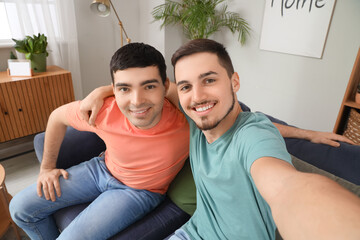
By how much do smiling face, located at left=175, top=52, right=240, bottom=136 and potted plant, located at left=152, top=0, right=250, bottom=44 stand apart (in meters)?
1.97

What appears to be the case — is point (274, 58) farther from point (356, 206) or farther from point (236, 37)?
point (356, 206)

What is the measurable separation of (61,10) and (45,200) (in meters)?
2.27

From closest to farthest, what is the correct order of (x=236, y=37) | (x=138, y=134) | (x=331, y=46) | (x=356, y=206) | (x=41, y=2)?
(x=356, y=206) → (x=138, y=134) → (x=331, y=46) → (x=41, y=2) → (x=236, y=37)

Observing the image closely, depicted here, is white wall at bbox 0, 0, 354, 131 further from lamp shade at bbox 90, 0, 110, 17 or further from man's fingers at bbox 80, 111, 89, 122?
man's fingers at bbox 80, 111, 89, 122

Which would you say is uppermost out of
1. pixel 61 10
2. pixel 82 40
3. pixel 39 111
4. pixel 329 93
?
pixel 61 10

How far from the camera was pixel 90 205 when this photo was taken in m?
1.08

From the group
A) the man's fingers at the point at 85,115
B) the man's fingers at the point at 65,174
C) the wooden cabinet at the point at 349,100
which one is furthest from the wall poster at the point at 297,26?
the man's fingers at the point at 65,174

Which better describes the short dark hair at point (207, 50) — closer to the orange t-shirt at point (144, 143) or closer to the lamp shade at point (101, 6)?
the orange t-shirt at point (144, 143)

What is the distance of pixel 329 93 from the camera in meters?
2.24

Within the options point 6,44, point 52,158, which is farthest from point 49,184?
point 6,44

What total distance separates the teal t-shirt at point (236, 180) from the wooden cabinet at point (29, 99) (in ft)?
6.49

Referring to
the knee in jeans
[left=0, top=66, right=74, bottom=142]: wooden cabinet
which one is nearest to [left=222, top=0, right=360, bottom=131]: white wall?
[left=0, top=66, right=74, bottom=142]: wooden cabinet

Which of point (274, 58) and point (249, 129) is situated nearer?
point (249, 129)

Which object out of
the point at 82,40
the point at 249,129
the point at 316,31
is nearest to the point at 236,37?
the point at 316,31
